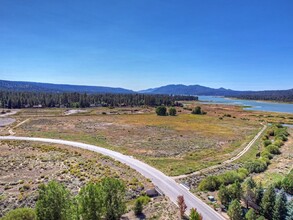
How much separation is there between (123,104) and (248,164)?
476ft

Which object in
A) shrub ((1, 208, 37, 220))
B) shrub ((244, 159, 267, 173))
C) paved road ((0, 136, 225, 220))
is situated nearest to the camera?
shrub ((1, 208, 37, 220))

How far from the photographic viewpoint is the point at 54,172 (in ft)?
121

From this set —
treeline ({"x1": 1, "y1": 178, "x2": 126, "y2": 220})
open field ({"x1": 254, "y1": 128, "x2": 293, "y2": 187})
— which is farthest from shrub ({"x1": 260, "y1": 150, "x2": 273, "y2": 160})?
treeline ({"x1": 1, "y1": 178, "x2": 126, "y2": 220})

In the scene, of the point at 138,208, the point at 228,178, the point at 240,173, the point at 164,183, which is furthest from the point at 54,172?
the point at 240,173

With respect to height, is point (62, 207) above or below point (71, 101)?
above

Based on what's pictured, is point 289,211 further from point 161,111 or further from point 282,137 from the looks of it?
point 161,111

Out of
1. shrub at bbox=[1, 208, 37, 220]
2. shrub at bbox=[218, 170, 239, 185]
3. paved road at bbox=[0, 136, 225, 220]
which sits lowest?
paved road at bbox=[0, 136, 225, 220]

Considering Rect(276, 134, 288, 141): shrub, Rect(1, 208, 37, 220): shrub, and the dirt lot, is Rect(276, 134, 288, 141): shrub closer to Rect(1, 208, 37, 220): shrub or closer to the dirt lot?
the dirt lot

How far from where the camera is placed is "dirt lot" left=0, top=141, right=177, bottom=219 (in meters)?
27.1

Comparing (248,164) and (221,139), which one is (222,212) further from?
(221,139)

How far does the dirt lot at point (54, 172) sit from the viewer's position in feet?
88.9

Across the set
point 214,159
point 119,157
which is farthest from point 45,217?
point 214,159

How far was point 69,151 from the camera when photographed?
161 ft

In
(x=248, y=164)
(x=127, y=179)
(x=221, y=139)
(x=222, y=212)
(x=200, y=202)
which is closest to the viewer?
(x=222, y=212)
